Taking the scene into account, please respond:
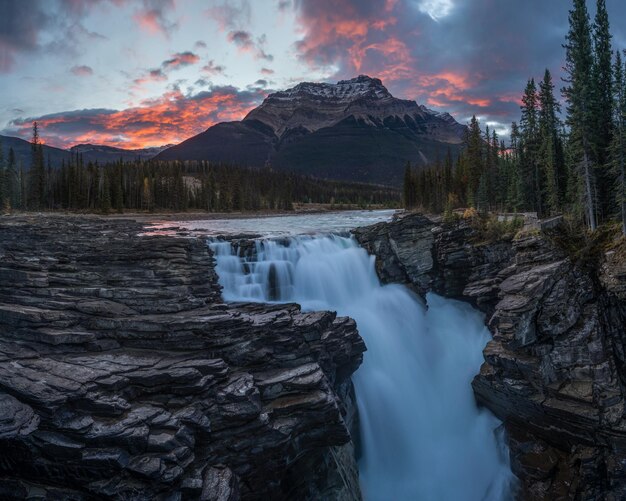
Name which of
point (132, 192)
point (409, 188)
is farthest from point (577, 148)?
point (132, 192)

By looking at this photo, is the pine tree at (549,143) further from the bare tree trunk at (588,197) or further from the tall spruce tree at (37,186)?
the tall spruce tree at (37,186)

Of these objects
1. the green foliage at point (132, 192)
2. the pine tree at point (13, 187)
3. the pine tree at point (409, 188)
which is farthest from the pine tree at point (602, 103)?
the pine tree at point (13, 187)

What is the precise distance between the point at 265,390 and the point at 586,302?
16042 mm

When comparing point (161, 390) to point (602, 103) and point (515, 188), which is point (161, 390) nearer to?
point (602, 103)

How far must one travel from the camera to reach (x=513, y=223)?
2681cm

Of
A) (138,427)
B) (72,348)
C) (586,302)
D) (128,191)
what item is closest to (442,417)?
(586,302)

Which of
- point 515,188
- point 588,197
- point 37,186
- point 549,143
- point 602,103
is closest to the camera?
point 588,197

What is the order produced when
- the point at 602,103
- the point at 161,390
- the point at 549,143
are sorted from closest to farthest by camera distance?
the point at 161,390, the point at 602,103, the point at 549,143

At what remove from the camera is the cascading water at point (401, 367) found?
57.4ft

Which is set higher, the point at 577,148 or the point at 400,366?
the point at 577,148

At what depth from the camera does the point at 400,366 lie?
2158 cm

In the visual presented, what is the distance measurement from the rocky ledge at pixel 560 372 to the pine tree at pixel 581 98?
6.83 meters

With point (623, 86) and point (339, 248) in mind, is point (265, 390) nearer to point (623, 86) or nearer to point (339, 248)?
point (339, 248)

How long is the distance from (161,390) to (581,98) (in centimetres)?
3109
